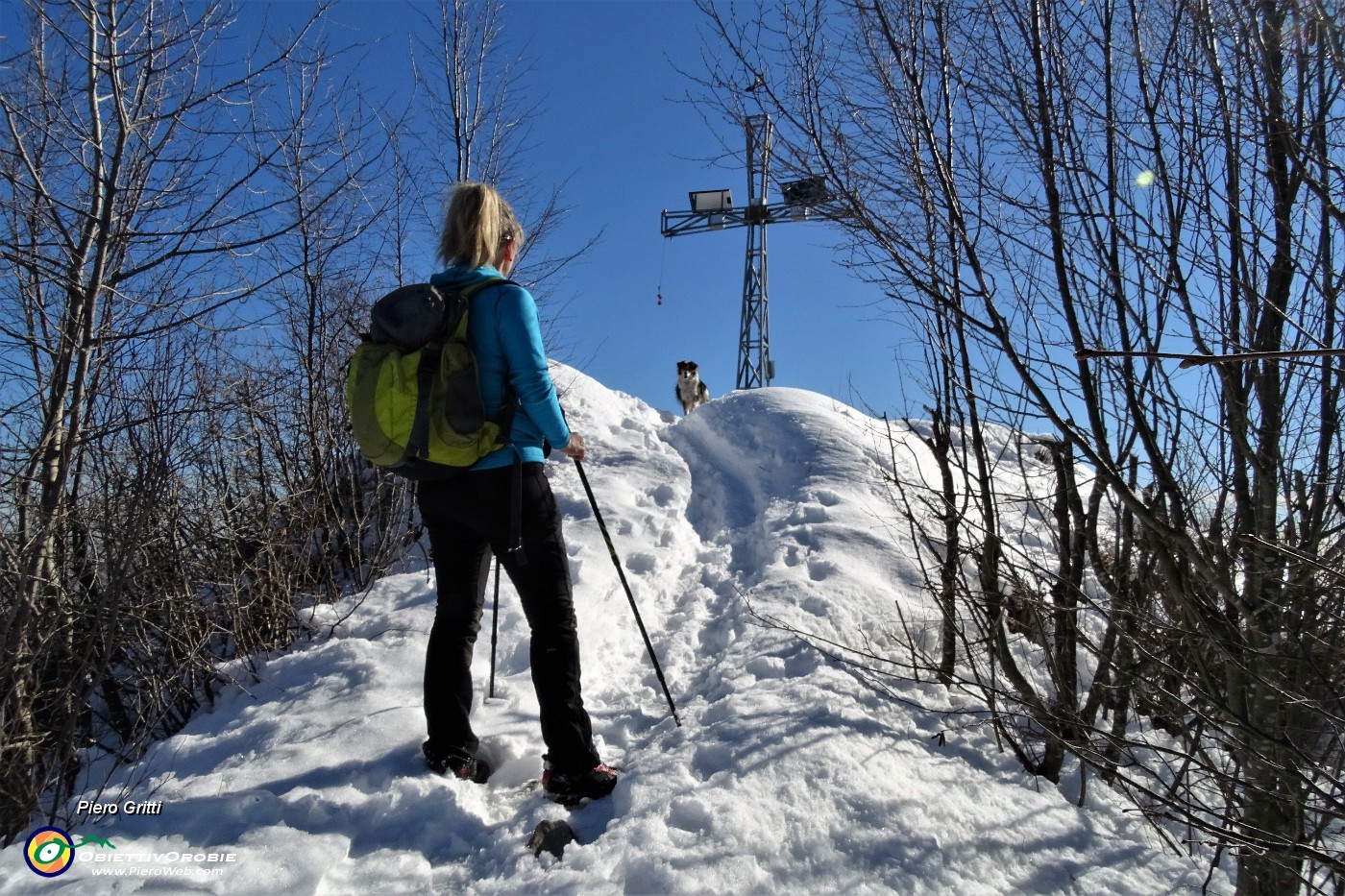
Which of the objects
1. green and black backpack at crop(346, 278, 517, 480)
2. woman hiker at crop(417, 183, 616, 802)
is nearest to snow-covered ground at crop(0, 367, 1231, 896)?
woman hiker at crop(417, 183, 616, 802)

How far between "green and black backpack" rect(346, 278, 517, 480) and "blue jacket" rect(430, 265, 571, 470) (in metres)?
0.05

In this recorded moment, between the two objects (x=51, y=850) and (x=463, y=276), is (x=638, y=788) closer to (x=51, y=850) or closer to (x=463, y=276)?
(x=51, y=850)

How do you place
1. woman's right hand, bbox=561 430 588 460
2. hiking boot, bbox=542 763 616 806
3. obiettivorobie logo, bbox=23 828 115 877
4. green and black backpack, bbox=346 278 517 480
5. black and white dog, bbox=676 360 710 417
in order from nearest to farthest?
obiettivorobie logo, bbox=23 828 115 877 → green and black backpack, bbox=346 278 517 480 → hiking boot, bbox=542 763 616 806 → woman's right hand, bbox=561 430 588 460 → black and white dog, bbox=676 360 710 417

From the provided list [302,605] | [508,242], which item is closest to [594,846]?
[508,242]

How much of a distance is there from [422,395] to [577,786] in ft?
4.41

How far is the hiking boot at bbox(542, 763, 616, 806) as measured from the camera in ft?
7.79

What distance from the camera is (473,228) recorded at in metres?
2.47

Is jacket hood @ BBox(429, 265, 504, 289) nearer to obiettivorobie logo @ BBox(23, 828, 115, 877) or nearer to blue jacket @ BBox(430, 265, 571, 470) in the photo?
blue jacket @ BBox(430, 265, 571, 470)

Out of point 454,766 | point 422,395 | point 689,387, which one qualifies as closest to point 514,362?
point 422,395

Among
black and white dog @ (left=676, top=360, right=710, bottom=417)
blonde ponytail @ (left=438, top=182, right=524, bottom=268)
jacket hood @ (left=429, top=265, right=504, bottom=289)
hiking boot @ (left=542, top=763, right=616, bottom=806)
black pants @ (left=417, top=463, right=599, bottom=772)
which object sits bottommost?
hiking boot @ (left=542, top=763, right=616, bottom=806)

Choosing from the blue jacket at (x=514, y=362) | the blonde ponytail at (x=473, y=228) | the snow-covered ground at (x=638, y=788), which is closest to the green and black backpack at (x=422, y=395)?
the blue jacket at (x=514, y=362)

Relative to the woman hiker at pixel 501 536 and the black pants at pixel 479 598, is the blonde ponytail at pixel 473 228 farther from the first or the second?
the black pants at pixel 479 598

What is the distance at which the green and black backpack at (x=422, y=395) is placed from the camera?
226cm

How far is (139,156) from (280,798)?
2.69 meters
